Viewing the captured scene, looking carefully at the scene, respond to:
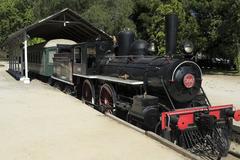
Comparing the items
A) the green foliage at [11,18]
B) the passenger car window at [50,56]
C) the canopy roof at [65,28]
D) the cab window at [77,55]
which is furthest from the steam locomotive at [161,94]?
the green foliage at [11,18]

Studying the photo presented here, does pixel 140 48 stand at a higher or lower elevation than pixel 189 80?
higher

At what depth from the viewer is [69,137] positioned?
8.10 metres

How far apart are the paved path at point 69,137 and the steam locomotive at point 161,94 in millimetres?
664

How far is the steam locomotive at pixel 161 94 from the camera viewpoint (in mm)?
8414

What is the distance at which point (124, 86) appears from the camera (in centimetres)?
1105

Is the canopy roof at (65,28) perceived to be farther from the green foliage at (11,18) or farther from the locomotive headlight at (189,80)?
the green foliage at (11,18)

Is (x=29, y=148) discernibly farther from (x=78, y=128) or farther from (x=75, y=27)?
(x=75, y=27)

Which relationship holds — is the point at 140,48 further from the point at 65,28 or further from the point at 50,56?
the point at 65,28

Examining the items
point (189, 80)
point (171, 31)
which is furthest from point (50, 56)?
point (189, 80)

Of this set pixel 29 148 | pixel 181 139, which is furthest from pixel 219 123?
pixel 29 148

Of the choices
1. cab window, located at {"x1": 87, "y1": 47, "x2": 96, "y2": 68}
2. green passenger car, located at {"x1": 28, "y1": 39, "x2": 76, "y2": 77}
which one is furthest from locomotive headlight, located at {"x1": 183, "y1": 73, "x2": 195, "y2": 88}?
green passenger car, located at {"x1": 28, "y1": 39, "x2": 76, "y2": 77}

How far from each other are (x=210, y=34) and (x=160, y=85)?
26.0 metres

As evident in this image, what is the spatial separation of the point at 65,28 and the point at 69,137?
1758 cm

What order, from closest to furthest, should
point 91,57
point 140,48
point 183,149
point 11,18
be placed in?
point 183,149
point 140,48
point 91,57
point 11,18
